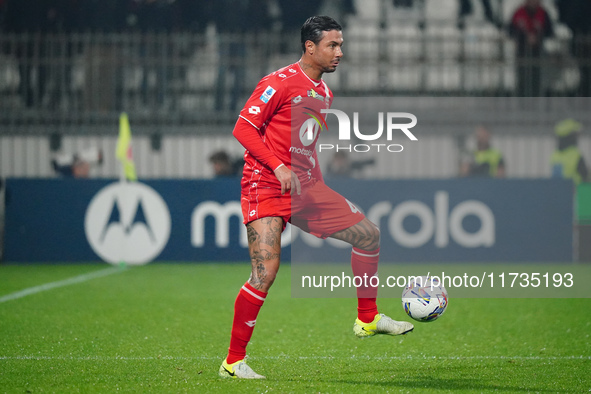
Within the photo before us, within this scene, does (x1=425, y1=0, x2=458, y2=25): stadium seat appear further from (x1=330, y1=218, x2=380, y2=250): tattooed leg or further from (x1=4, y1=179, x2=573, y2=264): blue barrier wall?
(x1=330, y1=218, x2=380, y2=250): tattooed leg

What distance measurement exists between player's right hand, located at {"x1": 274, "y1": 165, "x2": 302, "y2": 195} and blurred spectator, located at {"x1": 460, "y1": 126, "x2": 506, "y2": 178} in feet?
27.4

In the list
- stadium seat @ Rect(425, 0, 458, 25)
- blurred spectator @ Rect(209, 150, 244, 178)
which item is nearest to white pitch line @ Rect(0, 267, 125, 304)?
blurred spectator @ Rect(209, 150, 244, 178)

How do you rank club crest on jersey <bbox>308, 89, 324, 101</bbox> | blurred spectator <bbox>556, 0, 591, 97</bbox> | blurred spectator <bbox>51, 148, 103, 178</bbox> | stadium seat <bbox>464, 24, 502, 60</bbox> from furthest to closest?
blurred spectator <bbox>556, 0, 591, 97</bbox> < stadium seat <bbox>464, 24, 502, 60</bbox> < blurred spectator <bbox>51, 148, 103, 178</bbox> < club crest on jersey <bbox>308, 89, 324, 101</bbox>

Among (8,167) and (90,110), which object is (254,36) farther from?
(8,167)

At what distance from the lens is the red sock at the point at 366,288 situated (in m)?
5.37

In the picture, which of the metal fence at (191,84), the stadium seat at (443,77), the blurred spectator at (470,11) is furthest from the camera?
the blurred spectator at (470,11)

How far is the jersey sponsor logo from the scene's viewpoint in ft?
37.6

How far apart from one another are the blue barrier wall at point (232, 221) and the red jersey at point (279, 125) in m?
6.32

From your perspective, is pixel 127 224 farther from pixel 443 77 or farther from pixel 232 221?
pixel 443 77

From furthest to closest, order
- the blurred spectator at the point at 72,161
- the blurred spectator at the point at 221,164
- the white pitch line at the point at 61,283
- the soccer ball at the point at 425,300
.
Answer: the blurred spectator at the point at 72,161
the blurred spectator at the point at 221,164
the white pitch line at the point at 61,283
the soccer ball at the point at 425,300

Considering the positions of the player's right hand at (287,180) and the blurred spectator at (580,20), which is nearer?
the player's right hand at (287,180)

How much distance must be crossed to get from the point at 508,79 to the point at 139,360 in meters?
11.1

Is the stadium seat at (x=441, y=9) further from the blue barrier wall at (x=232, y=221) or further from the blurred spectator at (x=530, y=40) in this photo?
the blue barrier wall at (x=232, y=221)

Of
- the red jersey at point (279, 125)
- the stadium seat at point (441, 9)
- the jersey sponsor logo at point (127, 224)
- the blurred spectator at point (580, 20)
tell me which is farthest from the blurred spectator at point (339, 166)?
the red jersey at point (279, 125)
